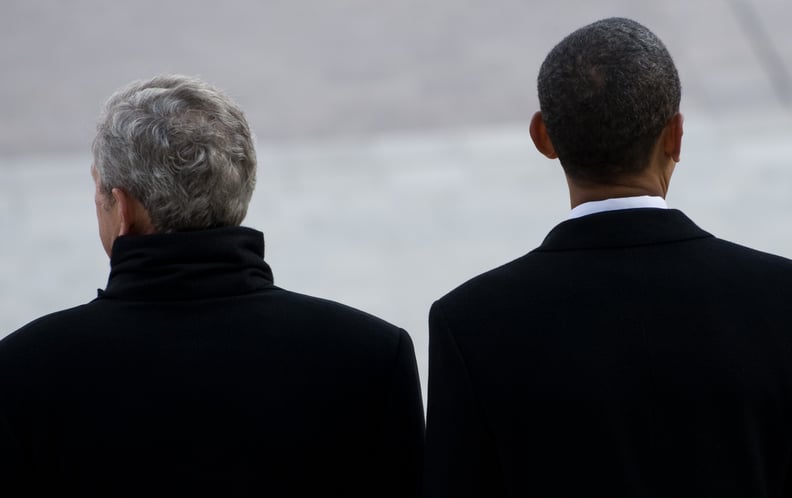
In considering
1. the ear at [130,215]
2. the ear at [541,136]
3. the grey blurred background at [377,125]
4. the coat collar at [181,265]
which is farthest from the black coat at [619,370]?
the grey blurred background at [377,125]

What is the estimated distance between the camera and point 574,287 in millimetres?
1673

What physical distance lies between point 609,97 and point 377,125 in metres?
6.36

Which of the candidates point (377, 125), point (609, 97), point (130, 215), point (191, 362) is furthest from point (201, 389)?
point (377, 125)

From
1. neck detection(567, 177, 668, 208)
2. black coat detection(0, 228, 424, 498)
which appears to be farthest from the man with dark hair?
black coat detection(0, 228, 424, 498)

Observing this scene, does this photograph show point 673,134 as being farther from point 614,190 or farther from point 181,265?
point 181,265

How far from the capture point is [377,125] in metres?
7.95

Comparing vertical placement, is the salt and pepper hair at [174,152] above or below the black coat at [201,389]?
above

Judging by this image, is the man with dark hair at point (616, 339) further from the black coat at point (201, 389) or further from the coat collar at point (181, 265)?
the coat collar at point (181, 265)

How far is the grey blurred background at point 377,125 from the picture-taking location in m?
5.94

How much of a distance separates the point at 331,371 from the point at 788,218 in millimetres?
4794

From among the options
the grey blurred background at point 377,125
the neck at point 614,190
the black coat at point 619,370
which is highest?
the grey blurred background at point 377,125

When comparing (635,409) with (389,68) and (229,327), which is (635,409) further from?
(389,68)

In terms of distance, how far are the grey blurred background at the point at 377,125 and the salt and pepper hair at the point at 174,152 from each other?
3257mm

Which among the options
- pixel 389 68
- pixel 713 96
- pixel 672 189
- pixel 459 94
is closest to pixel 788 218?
pixel 672 189
